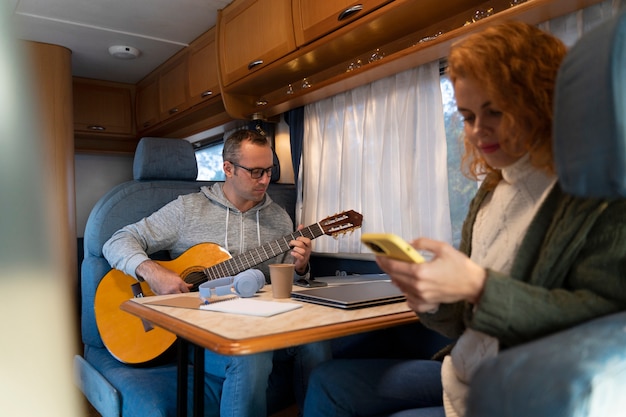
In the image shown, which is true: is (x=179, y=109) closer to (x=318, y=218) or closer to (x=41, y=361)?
(x=318, y=218)

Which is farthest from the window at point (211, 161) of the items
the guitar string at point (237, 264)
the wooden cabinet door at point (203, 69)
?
the guitar string at point (237, 264)

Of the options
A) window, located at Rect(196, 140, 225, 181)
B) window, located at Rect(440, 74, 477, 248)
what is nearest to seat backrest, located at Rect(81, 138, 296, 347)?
window, located at Rect(440, 74, 477, 248)

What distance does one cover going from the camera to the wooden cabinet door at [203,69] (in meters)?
3.02

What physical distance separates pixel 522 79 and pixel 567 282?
349mm

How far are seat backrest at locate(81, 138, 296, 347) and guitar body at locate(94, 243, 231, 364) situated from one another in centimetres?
11

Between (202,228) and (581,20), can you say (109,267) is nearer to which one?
(202,228)

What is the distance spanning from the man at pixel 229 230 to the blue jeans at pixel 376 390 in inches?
22.0

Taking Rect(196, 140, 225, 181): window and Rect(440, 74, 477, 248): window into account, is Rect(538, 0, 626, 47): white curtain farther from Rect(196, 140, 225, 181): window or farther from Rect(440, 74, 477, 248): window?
Rect(196, 140, 225, 181): window

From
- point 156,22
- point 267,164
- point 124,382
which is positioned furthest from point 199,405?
point 156,22

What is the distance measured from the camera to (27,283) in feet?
1.00

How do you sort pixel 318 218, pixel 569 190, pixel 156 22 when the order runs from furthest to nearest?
pixel 156 22 → pixel 318 218 → pixel 569 190

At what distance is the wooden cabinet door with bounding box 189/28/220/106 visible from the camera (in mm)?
3021

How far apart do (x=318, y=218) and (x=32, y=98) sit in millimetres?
2291

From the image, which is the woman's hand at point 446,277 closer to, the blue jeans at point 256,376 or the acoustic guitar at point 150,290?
the blue jeans at point 256,376
